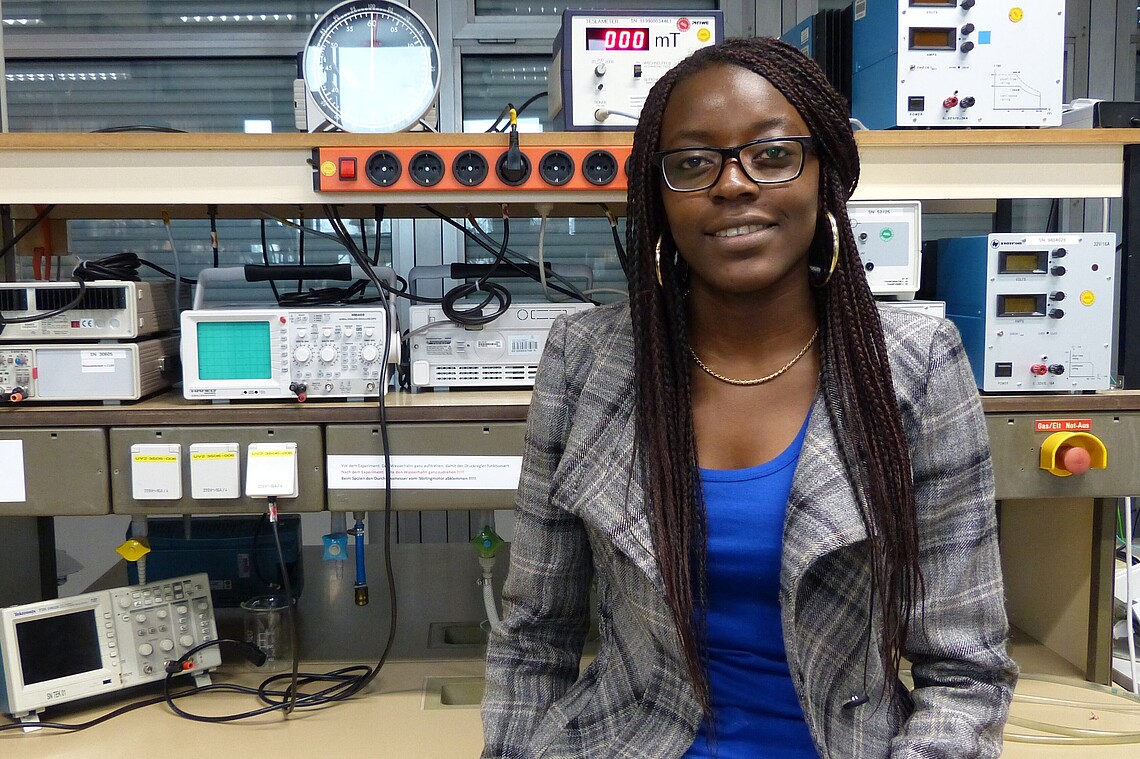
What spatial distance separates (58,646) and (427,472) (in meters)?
0.64

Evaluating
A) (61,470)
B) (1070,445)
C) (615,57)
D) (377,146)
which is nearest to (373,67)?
(377,146)

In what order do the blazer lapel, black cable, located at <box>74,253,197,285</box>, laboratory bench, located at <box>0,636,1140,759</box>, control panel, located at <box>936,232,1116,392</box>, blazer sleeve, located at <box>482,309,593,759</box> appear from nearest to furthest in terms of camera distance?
the blazer lapel, blazer sleeve, located at <box>482,309,593,759</box>, laboratory bench, located at <box>0,636,1140,759</box>, control panel, located at <box>936,232,1116,392</box>, black cable, located at <box>74,253,197,285</box>

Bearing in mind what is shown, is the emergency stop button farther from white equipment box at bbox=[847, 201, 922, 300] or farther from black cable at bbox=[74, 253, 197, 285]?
white equipment box at bbox=[847, 201, 922, 300]

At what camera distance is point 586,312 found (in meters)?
1.04

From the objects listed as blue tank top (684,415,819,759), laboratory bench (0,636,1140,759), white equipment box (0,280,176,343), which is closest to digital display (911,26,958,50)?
blue tank top (684,415,819,759)

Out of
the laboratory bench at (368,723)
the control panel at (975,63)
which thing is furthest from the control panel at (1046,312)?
the laboratory bench at (368,723)

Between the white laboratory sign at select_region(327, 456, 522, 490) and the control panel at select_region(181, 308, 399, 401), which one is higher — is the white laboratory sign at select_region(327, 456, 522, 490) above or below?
below

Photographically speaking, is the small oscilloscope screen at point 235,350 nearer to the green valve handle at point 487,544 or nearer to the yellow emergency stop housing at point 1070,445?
the green valve handle at point 487,544

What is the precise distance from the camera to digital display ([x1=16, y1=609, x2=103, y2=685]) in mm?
1332

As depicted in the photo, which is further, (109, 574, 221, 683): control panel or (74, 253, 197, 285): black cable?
(74, 253, 197, 285): black cable

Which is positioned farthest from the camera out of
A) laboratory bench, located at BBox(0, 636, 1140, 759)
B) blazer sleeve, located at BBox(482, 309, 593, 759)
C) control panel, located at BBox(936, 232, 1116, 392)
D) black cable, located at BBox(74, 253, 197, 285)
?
black cable, located at BBox(74, 253, 197, 285)

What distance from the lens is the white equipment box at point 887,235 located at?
1.43 meters

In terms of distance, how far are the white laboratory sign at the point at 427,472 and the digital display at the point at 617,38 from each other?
71 centimetres

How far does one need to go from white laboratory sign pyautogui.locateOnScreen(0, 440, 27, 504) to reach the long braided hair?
0.97 meters
